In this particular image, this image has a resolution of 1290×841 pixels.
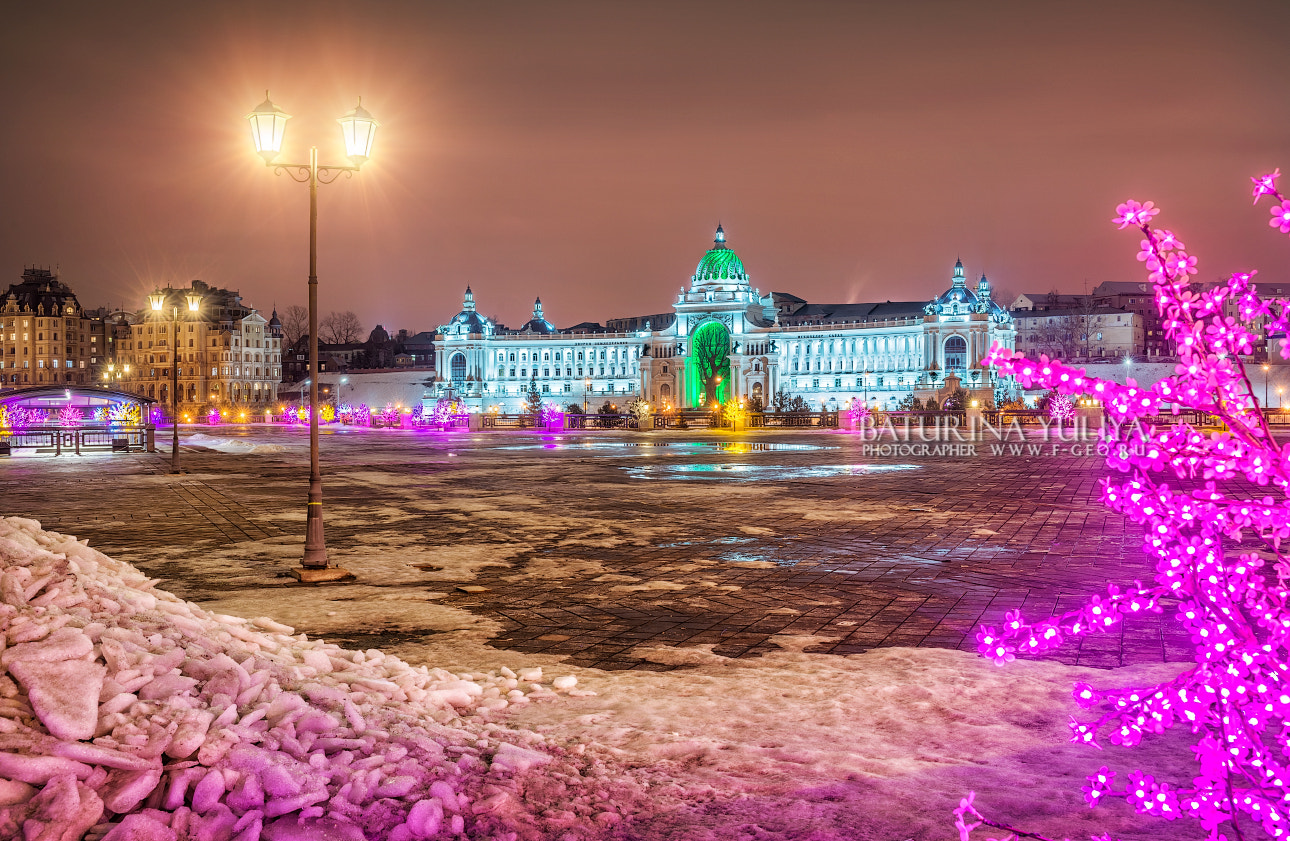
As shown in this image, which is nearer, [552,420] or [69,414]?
[552,420]

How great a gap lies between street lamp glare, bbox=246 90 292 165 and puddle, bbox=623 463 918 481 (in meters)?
14.7

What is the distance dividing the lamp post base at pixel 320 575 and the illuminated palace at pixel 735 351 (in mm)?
107076

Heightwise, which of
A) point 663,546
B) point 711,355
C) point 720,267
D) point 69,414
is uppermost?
point 720,267

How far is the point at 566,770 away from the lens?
15.6ft

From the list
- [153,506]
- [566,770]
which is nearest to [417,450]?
[153,506]

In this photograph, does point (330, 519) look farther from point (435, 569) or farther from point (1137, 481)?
point (1137, 481)

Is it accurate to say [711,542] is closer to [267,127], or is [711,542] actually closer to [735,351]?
[267,127]

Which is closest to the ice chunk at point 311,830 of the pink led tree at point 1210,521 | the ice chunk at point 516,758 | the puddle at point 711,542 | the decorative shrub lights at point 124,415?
the ice chunk at point 516,758

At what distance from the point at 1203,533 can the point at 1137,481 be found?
0.26m

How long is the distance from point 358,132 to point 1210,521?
33.9 feet

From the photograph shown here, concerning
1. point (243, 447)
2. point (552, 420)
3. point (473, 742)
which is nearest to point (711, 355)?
point (552, 420)

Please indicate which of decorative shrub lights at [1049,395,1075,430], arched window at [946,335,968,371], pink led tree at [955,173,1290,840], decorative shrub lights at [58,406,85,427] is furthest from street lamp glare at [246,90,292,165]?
arched window at [946,335,968,371]

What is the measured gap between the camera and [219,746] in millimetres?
4367

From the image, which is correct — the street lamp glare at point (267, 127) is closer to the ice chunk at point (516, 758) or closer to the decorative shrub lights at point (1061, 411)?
the ice chunk at point (516, 758)
